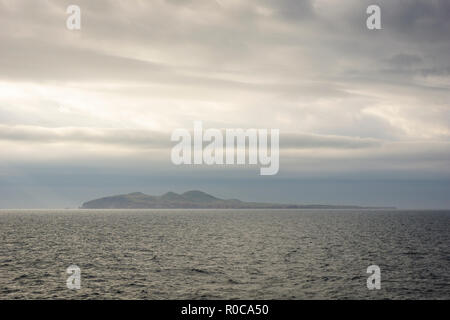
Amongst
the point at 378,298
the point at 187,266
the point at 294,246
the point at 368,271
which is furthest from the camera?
the point at 294,246

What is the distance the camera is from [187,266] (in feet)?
228

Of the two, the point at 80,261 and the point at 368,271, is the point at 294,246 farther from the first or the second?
the point at 80,261

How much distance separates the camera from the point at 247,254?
85.4m

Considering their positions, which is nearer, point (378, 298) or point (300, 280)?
point (378, 298)

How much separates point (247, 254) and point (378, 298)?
40.0 m
